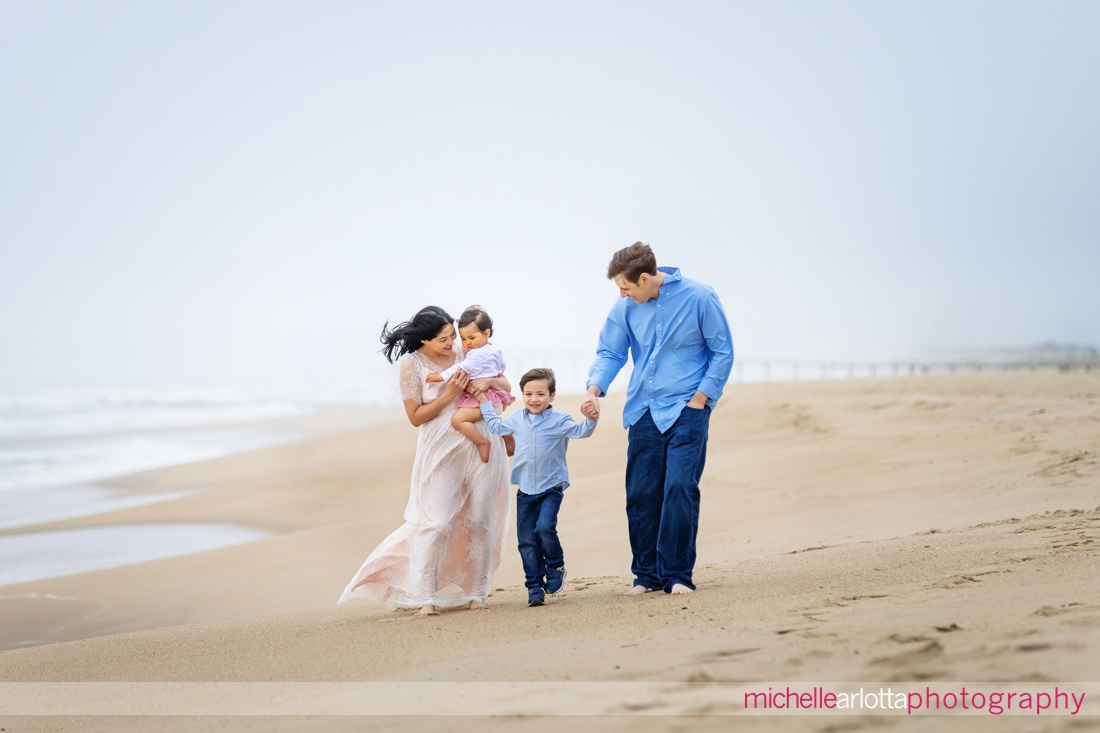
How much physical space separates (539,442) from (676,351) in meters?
0.91

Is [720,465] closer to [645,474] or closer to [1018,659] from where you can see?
[645,474]

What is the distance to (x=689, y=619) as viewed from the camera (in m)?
4.21

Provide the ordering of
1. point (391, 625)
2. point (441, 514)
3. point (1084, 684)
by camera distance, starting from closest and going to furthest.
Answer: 1. point (1084, 684)
2. point (391, 625)
3. point (441, 514)

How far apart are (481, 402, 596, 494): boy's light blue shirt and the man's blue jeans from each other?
346 mm

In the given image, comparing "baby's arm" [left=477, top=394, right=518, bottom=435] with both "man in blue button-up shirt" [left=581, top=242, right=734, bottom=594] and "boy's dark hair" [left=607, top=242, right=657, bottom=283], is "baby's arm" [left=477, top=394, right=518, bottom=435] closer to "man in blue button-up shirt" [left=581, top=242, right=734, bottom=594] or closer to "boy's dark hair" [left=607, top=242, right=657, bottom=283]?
"man in blue button-up shirt" [left=581, top=242, right=734, bottom=594]

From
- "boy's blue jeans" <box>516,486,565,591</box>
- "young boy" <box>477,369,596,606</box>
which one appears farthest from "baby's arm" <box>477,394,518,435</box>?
"boy's blue jeans" <box>516,486,565,591</box>

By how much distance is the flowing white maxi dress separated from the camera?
541cm

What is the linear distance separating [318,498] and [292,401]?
29441mm

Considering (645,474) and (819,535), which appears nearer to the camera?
(645,474)

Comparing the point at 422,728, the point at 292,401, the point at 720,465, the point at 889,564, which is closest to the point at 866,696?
the point at 422,728

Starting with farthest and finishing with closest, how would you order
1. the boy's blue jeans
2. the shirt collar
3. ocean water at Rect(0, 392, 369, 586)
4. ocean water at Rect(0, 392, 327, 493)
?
ocean water at Rect(0, 392, 327, 493) < ocean water at Rect(0, 392, 369, 586) < the shirt collar < the boy's blue jeans

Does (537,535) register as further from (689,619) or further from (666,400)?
(689,619)

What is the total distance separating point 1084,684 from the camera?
8.81 feet

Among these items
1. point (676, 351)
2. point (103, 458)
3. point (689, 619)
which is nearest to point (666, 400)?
point (676, 351)
